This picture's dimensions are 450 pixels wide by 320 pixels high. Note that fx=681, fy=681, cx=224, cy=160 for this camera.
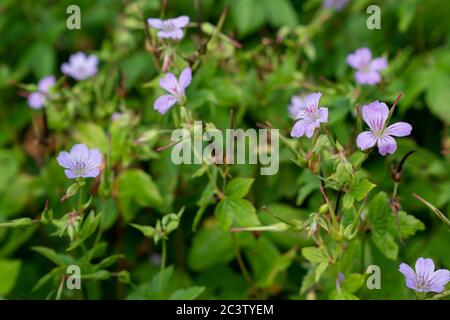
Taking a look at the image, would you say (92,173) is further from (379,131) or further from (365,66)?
(365,66)

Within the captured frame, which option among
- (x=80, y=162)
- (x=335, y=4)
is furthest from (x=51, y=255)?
(x=335, y=4)

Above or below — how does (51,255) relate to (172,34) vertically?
below

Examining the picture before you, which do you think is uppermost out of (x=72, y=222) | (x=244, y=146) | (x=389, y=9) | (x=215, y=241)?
(x=389, y=9)

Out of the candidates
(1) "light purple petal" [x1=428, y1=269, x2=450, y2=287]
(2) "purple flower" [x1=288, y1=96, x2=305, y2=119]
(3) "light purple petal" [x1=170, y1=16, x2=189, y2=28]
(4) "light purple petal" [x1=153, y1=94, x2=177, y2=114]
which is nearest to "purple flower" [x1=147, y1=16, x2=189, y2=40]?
(3) "light purple petal" [x1=170, y1=16, x2=189, y2=28]

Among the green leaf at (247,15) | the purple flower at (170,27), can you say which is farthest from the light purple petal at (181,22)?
the green leaf at (247,15)

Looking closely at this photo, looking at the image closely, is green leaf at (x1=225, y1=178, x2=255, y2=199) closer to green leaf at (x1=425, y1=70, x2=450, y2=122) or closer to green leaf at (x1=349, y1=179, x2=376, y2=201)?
green leaf at (x1=349, y1=179, x2=376, y2=201)
